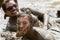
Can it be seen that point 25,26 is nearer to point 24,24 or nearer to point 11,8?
point 24,24

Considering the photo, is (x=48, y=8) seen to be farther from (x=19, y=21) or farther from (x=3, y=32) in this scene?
(x=19, y=21)

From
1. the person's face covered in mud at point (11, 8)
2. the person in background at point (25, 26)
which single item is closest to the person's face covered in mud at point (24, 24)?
the person in background at point (25, 26)

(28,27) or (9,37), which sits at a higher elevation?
(28,27)

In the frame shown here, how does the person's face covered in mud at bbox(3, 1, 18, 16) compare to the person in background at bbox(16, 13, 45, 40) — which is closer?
the person in background at bbox(16, 13, 45, 40)

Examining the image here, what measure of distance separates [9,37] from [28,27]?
0.63 meters

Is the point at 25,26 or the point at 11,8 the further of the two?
the point at 11,8

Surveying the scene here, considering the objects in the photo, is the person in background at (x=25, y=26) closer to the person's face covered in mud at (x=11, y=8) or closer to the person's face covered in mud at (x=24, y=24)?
the person's face covered in mud at (x=24, y=24)

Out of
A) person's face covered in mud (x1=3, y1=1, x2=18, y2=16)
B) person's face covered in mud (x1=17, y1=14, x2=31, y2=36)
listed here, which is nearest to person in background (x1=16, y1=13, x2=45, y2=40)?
person's face covered in mud (x1=17, y1=14, x2=31, y2=36)

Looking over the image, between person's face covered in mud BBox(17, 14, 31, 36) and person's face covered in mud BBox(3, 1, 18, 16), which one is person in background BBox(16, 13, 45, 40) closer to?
person's face covered in mud BBox(17, 14, 31, 36)

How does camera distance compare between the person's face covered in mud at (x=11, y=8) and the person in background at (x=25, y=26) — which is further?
the person's face covered in mud at (x=11, y=8)

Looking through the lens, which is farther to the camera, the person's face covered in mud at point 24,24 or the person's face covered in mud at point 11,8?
the person's face covered in mud at point 11,8

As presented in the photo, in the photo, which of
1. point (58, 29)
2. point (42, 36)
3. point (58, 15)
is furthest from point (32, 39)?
point (58, 15)

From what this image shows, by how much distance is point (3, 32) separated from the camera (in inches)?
92.6

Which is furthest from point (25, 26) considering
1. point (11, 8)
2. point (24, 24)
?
point (11, 8)
